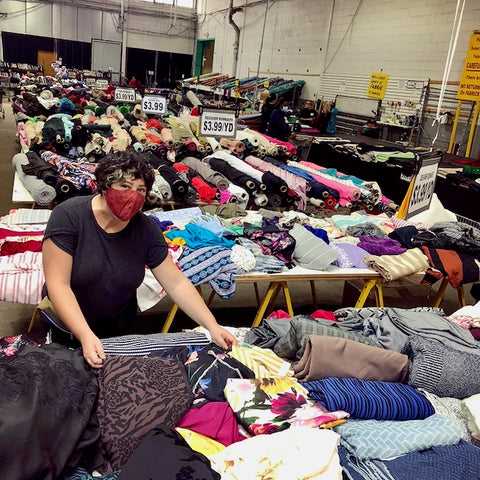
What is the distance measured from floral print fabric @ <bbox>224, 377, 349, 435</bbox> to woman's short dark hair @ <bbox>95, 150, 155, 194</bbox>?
875 mm

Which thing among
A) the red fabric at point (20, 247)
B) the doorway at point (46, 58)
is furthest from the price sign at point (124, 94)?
the doorway at point (46, 58)

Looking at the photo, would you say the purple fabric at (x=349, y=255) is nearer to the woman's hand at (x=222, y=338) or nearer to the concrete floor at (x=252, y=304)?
the concrete floor at (x=252, y=304)

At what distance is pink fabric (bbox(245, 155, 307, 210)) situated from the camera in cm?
534

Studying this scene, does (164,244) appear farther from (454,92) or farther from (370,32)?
(370,32)

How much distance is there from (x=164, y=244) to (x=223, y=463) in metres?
0.97

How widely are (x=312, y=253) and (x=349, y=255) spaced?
0.37 metres

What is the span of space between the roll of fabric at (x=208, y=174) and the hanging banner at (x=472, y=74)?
184 inches

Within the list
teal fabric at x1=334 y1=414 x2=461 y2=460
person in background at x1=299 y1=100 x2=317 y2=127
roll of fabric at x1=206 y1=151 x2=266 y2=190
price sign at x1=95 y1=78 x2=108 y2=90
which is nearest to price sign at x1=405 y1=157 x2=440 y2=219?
teal fabric at x1=334 y1=414 x2=461 y2=460

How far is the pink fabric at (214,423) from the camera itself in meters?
1.51

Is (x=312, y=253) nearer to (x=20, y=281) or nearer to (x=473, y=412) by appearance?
(x=473, y=412)

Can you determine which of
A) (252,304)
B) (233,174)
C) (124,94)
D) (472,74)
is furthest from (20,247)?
(472,74)

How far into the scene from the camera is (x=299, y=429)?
1455 millimetres

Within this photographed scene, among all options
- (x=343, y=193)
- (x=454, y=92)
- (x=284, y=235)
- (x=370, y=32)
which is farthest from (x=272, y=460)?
(x=370, y=32)

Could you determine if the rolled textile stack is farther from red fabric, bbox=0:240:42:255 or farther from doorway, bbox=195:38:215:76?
doorway, bbox=195:38:215:76
